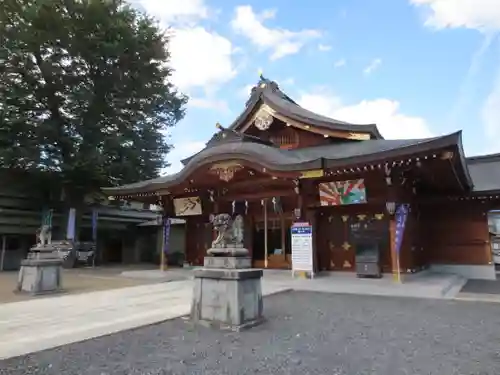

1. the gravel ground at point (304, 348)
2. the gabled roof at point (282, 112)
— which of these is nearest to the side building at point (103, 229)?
the gabled roof at point (282, 112)

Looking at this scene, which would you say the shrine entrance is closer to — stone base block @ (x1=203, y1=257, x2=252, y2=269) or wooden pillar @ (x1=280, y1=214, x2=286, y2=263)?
wooden pillar @ (x1=280, y1=214, x2=286, y2=263)

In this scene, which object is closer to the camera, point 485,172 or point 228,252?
point 228,252

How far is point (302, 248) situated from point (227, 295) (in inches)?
242

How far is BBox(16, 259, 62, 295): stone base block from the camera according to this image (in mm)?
8867

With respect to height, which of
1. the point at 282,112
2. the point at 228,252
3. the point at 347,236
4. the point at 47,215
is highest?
the point at 282,112

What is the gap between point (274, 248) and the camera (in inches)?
527

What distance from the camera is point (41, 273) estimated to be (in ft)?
29.3

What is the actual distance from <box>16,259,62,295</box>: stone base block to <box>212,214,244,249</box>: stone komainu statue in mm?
5443

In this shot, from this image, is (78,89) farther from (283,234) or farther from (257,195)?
(283,234)

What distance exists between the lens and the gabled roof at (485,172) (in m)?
12.5

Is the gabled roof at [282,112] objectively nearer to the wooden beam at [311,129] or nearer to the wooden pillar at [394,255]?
the wooden beam at [311,129]

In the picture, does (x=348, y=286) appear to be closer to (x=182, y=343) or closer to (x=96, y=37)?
(x=182, y=343)

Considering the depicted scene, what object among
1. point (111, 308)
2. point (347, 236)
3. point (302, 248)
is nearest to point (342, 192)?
point (347, 236)

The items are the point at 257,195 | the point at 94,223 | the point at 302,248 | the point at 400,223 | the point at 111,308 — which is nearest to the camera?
the point at 111,308
